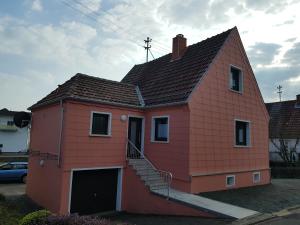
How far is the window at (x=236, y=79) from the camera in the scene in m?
16.9

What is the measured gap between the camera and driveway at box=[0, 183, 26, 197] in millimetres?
17927

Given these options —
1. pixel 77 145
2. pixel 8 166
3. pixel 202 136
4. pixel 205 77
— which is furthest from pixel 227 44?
pixel 8 166

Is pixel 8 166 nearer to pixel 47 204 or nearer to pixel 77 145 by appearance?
pixel 47 204

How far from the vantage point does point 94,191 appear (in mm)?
14555

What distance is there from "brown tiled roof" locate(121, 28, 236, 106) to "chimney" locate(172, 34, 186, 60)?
34cm

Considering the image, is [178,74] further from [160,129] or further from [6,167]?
[6,167]

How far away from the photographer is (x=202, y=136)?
14.2 m

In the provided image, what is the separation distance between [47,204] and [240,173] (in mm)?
10793

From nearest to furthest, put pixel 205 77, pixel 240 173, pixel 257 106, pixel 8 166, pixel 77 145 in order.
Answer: pixel 77 145 → pixel 205 77 → pixel 240 173 → pixel 257 106 → pixel 8 166

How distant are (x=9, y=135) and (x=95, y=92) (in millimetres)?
38114

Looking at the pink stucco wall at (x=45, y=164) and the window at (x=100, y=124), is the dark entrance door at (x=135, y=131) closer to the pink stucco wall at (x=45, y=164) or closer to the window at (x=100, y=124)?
the window at (x=100, y=124)

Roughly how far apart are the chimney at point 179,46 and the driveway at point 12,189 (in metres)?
13.7

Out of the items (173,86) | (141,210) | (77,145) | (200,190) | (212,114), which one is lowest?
(141,210)

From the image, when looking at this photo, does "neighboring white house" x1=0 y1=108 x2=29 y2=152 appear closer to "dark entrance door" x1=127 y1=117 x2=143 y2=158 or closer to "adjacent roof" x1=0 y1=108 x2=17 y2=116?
"adjacent roof" x1=0 y1=108 x2=17 y2=116
